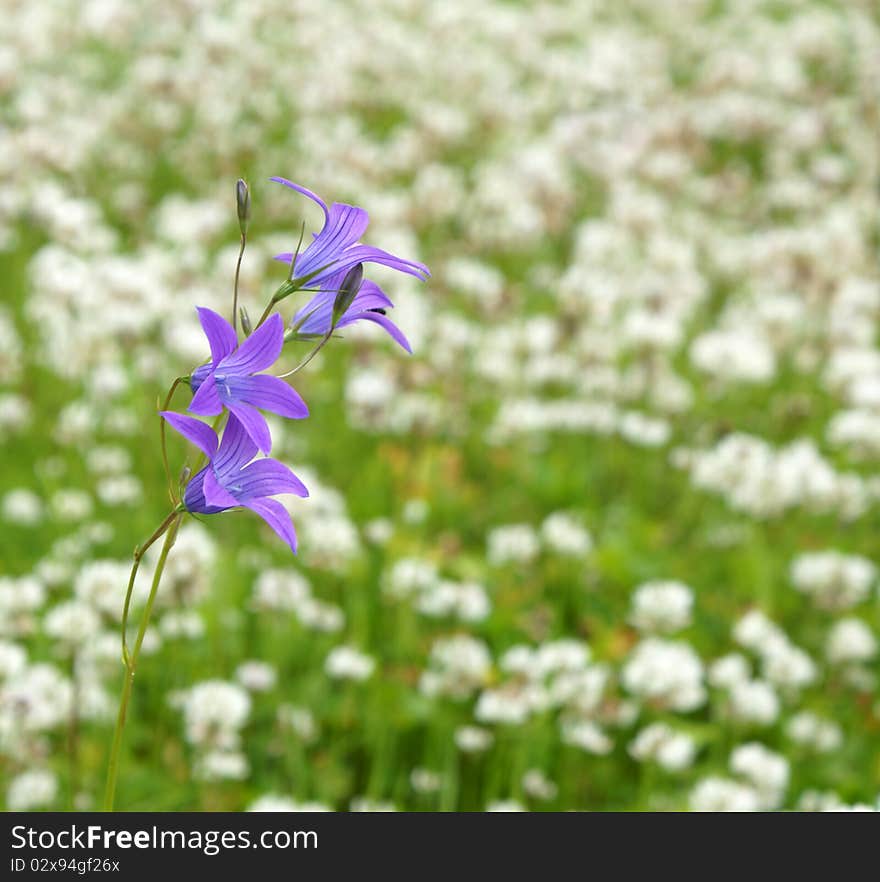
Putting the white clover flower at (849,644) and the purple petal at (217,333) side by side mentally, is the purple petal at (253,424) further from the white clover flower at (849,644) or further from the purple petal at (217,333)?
the white clover flower at (849,644)

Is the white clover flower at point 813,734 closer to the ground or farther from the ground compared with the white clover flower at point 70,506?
closer to the ground

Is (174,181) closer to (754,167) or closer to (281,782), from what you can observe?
(754,167)

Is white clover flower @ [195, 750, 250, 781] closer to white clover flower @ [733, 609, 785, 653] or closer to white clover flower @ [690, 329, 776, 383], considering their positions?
white clover flower @ [733, 609, 785, 653]

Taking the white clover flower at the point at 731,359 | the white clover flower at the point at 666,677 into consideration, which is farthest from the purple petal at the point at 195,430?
the white clover flower at the point at 731,359

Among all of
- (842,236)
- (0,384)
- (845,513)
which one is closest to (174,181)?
(0,384)

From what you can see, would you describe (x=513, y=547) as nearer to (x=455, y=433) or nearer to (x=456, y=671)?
(x=456, y=671)

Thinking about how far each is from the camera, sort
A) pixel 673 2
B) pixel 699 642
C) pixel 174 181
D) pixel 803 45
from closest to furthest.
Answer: pixel 699 642, pixel 174 181, pixel 803 45, pixel 673 2
